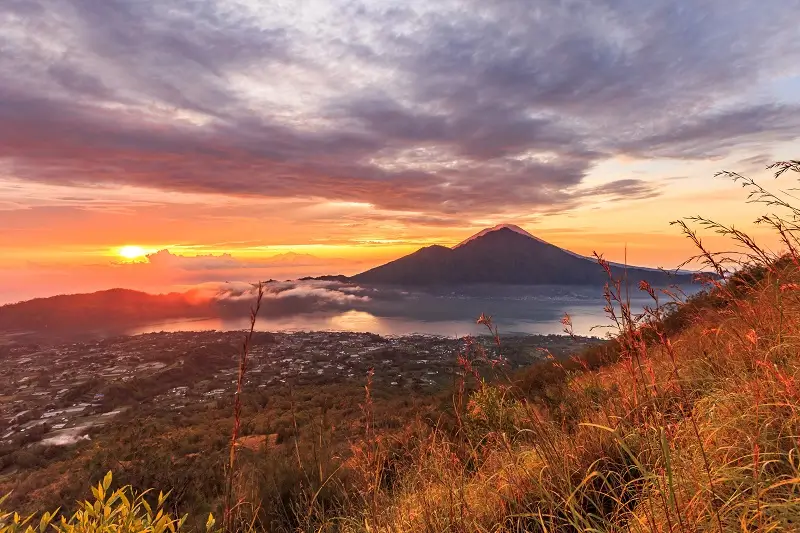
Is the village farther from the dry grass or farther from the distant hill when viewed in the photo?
the distant hill

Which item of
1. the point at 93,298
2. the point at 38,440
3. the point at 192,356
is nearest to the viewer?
the point at 38,440

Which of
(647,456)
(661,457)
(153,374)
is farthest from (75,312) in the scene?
(661,457)

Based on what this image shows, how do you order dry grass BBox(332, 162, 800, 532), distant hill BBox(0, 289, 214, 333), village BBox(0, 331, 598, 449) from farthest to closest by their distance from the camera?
1. distant hill BBox(0, 289, 214, 333)
2. village BBox(0, 331, 598, 449)
3. dry grass BBox(332, 162, 800, 532)

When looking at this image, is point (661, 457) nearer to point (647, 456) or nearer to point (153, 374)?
point (647, 456)

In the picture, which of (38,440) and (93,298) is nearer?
(38,440)

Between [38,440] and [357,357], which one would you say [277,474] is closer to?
[38,440]

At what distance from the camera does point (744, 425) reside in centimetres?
223

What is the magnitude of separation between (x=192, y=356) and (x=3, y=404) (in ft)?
85.1

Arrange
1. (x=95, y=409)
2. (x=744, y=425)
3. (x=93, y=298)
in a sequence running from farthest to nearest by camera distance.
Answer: (x=93, y=298), (x=95, y=409), (x=744, y=425)

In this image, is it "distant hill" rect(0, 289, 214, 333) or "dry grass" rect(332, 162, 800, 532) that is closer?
"dry grass" rect(332, 162, 800, 532)

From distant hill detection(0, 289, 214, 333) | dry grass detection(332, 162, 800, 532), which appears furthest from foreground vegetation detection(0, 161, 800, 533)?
distant hill detection(0, 289, 214, 333)

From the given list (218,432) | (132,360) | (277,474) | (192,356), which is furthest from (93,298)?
(277,474)

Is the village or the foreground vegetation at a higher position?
the foreground vegetation

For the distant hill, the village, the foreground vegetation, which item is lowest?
the village
